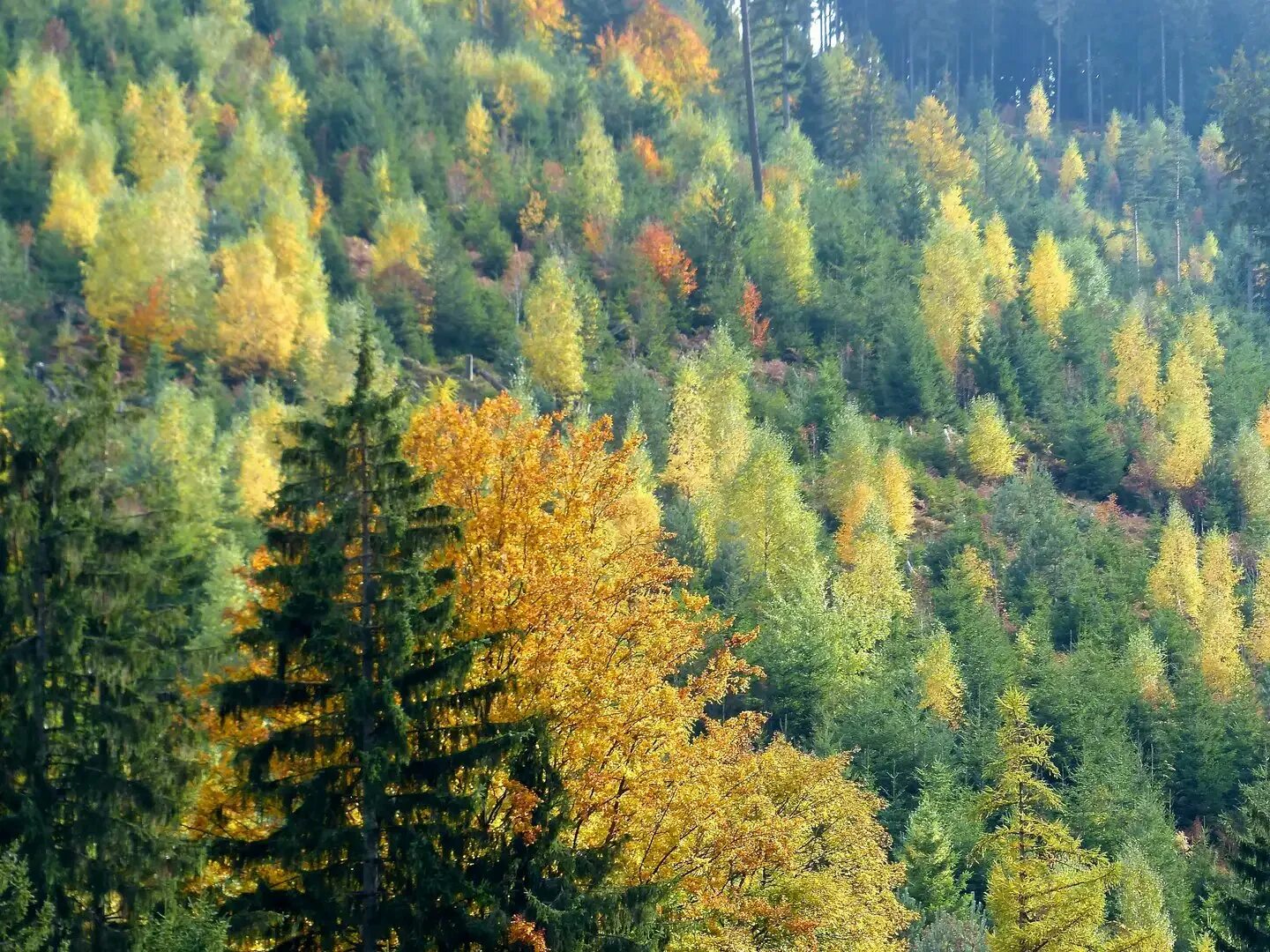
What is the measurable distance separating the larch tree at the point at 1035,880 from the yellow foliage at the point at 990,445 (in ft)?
130

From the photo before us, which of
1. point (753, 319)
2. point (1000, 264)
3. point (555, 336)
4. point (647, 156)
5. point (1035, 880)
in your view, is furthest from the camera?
point (647, 156)

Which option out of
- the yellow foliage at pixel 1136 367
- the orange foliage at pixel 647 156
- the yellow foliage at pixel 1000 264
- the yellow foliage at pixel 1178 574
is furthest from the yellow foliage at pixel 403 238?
the yellow foliage at pixel 1136 367

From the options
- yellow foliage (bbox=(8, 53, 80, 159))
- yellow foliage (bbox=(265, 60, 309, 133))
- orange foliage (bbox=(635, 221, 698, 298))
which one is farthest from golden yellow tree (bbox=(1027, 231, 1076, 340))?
yellow foliage (bbox=(8, 53, 80, 159))

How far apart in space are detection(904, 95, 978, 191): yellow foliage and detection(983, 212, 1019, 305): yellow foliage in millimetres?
10025

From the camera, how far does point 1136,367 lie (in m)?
71.4

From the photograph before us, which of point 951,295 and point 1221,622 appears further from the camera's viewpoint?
point 951,295

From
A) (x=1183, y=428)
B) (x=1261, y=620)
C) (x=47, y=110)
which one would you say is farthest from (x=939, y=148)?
(x=47, y=110)

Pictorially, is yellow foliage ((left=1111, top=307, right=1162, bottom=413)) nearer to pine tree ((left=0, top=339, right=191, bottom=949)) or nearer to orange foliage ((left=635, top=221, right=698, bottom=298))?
orange foliage ((left=635, top=221, right=698, bottom=298))

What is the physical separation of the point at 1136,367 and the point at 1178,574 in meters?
17.1

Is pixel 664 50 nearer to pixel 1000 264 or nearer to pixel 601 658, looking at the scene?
pixel 1000 264

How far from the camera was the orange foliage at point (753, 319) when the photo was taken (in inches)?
2657

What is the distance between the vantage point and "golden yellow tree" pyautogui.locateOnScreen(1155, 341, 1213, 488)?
216ft

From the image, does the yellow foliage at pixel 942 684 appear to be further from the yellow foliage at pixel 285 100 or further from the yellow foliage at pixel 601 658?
the yellow foliage at pixel 285 100

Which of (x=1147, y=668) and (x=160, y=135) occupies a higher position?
(x=160, y=135)
